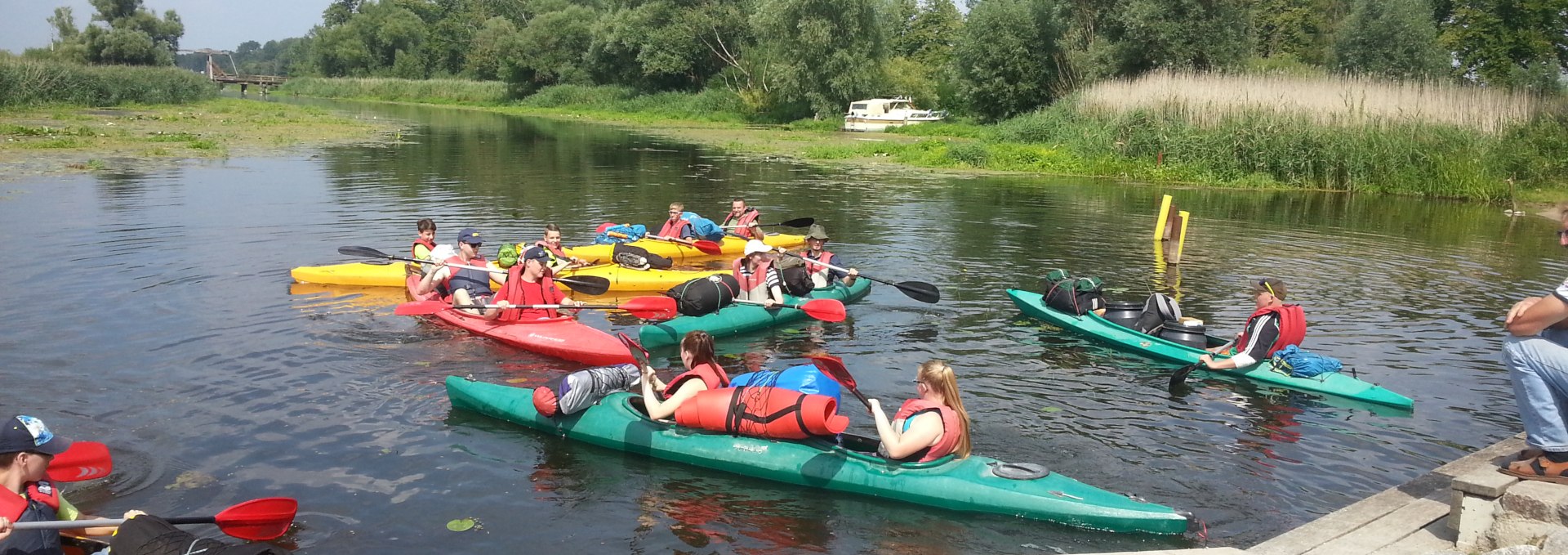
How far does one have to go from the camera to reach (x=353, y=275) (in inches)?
525

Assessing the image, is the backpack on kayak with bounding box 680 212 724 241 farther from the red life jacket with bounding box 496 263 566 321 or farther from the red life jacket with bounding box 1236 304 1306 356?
the red life jacket with bounding box 1236 304 1306 356

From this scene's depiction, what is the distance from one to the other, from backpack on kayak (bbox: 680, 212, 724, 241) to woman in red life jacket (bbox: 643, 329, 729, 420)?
27.5 ft

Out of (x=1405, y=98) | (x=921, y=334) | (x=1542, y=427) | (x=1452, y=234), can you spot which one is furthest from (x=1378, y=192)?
(x=1542, y=427)

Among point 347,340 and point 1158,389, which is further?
point 347,340

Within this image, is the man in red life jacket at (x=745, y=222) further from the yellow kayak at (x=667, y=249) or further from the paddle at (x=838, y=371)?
the paddle at (x=838, y=371)

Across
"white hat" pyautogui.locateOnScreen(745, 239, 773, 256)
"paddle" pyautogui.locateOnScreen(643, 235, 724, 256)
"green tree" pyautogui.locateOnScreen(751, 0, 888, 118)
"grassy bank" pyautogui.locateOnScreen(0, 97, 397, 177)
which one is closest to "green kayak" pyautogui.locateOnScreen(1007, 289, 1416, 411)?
"white hat" pyautogui.locateOnScreen(745, 239, 773, 256)

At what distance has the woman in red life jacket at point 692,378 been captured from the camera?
7617 millimetres

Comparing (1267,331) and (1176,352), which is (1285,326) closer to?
(1267,331)

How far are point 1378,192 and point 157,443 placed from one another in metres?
24.3

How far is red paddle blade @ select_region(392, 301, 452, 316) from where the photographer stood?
36.0 ft

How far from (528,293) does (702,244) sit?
17.3 feet

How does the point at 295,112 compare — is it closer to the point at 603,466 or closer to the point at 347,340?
the point at 347,340

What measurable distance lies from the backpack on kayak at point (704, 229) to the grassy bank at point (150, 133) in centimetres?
1495

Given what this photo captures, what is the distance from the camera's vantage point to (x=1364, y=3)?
1569 inches
